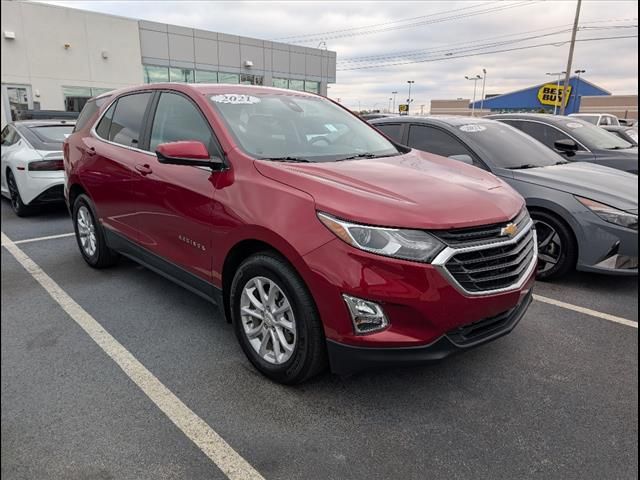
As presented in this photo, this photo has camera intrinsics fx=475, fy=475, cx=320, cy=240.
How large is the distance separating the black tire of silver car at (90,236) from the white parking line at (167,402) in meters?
0.75

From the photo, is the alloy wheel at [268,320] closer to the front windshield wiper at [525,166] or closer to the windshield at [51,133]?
the front windshield wiper at [525,166]

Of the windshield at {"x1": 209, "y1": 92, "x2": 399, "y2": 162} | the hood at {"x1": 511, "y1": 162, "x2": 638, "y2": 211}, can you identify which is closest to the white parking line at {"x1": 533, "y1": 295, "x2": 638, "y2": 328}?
the hood at {"x1": 511, "y1": 162, "x2": 638, "y2": 211}

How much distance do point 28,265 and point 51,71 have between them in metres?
19.7

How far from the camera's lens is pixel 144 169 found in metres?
3.67

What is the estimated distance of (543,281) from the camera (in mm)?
4641

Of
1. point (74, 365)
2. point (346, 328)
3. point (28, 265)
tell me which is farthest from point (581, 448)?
point (28, 265)

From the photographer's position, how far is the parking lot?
2.18m

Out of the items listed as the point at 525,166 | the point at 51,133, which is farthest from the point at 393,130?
the point at 51,133

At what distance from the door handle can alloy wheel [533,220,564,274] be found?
3.45 m

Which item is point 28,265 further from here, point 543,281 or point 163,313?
point 543,281

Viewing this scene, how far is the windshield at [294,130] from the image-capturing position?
318 cm

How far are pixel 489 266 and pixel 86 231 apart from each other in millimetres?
3995

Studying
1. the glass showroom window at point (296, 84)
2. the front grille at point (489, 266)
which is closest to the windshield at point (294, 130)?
the front grille at point (489, 266)

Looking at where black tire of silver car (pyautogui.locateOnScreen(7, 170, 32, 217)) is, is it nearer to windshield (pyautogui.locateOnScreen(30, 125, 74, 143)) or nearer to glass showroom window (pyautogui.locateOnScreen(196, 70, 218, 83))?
windshield (pyautogui.locateOnScreen(30, 125, 74, 143))
